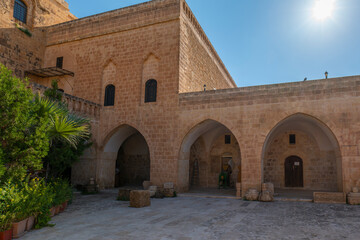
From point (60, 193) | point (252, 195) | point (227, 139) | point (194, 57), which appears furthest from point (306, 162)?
point (60, 193)

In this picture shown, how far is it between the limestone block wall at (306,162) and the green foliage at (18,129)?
422 inches

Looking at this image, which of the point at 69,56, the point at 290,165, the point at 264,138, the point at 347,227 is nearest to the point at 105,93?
the point at 69,56

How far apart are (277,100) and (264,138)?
1445 mm

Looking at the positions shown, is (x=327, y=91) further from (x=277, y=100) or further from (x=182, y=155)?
(x=182, y=155)

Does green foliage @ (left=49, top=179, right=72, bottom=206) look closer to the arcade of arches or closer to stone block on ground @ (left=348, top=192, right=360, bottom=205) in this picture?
the arcade of arches

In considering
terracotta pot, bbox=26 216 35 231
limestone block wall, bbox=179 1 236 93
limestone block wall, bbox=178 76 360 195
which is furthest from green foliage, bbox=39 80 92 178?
limestone block wall, bbox=179 1 236 93

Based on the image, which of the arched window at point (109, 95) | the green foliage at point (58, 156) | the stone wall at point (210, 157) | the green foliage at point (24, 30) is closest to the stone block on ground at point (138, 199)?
the green foliage at point (58, 156)

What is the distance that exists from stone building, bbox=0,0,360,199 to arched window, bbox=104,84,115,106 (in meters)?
0.05

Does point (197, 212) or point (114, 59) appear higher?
point (114, 59)

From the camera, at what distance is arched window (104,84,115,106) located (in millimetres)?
13539

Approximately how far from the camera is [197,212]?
7.63 m

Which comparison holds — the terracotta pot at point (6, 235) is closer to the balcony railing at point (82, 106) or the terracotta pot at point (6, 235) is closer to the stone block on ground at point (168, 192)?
the stone block on ground at point (168, 192)

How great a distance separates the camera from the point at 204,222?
6.38 metres

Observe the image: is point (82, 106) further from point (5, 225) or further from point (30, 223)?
point (5, 225)
